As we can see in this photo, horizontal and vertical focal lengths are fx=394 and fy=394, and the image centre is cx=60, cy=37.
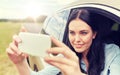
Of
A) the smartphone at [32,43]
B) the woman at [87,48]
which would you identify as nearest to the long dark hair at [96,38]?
the woman at [87,48]

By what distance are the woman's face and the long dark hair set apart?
0.04 meters

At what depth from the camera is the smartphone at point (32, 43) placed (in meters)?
2.30

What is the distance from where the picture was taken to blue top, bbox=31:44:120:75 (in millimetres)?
2457

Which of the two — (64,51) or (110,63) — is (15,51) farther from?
(110,63)

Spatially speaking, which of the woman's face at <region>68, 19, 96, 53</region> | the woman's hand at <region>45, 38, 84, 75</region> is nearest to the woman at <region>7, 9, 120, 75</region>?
the woman's face at <region>68, 19, 96, 53</region>

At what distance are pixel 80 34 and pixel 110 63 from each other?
0.27m

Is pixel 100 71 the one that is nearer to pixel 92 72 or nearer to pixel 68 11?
pixel 92 72

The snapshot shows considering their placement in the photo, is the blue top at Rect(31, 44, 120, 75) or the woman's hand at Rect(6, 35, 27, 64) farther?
the blue top at Rect(31, 44, 120, 75)

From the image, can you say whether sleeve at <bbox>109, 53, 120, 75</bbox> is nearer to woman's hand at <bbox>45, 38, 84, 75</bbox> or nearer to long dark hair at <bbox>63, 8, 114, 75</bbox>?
long dark hair at <bbox>63, 8, 114, 75</bbox>

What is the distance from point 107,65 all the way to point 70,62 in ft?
1.96

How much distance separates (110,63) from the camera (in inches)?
99.9

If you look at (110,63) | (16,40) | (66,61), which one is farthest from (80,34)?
(66,61)

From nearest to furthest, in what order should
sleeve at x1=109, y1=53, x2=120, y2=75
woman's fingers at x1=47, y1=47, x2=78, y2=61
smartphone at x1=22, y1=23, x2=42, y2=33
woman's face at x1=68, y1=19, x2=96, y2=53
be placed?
woman's fingers at x1=47, y1=47, x2=78, y2=61 < sleeve at x1=109, y1=53, x2=120, y2=75 < woman's face at x1=68, y1=19, x2=96, y2=53 < smartphone at x1=22, y1=23, x2=42, y2=33

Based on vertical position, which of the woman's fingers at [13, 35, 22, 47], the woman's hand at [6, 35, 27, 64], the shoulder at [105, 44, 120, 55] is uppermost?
the woman's fingers at [13, 35, 22, 47]
